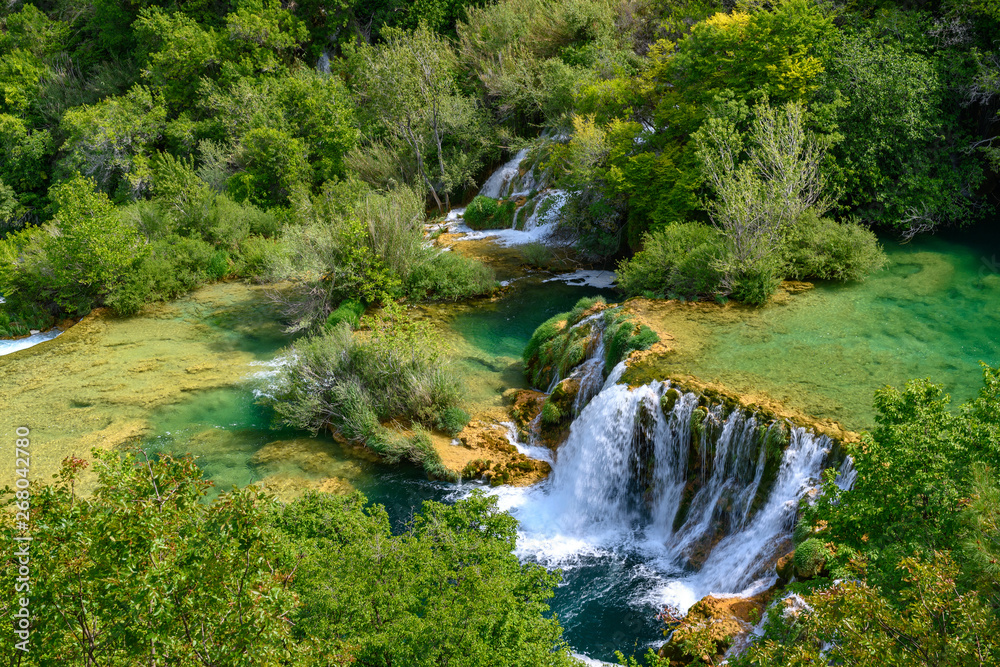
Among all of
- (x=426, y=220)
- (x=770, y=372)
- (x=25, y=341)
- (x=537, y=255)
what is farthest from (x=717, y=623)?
(x=426, y=220)

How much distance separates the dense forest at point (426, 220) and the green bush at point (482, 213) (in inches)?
7.5

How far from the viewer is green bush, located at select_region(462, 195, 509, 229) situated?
31.8 meters

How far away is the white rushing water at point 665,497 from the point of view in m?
13.1

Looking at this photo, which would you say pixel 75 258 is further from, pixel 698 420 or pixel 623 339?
pixel 698 420

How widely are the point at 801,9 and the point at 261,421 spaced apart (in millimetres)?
20807

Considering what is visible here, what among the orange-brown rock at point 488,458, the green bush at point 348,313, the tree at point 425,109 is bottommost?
the orange-brown rock at point 488,458

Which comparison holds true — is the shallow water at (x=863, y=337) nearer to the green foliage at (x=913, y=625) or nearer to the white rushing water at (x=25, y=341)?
the green foliage at (x=913, y=625)

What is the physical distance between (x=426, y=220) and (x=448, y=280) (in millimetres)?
9149

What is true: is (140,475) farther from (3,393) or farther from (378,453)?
(3,393)

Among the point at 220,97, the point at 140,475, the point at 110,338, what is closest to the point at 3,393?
the point at 110,338

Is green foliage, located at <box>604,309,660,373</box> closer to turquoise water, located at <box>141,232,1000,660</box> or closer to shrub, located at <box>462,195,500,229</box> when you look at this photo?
turquoise water, located at <box>141,232,1000,660</box>

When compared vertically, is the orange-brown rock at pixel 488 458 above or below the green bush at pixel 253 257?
below

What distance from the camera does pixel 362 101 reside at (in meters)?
37.1

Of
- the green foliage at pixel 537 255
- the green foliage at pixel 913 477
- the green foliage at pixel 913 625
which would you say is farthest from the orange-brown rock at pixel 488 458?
the green foliage at pixel 537 255
